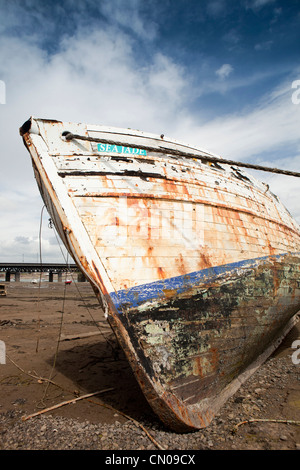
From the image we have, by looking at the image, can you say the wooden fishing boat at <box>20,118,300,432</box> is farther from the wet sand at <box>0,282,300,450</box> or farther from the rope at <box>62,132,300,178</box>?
the wet sand at <box>0,282,300,450</box>

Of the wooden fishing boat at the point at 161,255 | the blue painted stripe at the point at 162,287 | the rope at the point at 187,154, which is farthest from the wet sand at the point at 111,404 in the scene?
the rope at the point at 187,154

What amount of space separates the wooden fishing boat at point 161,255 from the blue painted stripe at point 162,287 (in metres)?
0.01

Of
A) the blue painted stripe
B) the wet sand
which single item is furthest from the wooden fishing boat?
the wet sand

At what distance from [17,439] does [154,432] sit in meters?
1.46

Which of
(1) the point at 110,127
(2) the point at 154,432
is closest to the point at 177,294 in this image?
(2) the point at 154,432

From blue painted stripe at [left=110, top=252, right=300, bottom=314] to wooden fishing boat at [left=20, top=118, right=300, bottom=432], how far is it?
1 centimetres

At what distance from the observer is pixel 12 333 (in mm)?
7680

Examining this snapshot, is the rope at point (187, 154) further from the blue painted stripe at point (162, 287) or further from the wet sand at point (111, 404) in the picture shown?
the wet sand at point (111, 404)

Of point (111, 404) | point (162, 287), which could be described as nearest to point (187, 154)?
point (162, 287)

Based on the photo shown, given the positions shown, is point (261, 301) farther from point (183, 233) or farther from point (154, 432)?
point (154, 432)

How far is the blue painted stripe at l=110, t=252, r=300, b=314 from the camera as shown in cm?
300

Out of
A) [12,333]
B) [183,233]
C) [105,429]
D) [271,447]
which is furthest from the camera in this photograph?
[12,333]

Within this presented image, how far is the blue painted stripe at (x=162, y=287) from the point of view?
300 centimetres

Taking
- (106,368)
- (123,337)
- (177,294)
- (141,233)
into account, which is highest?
(141,233)
